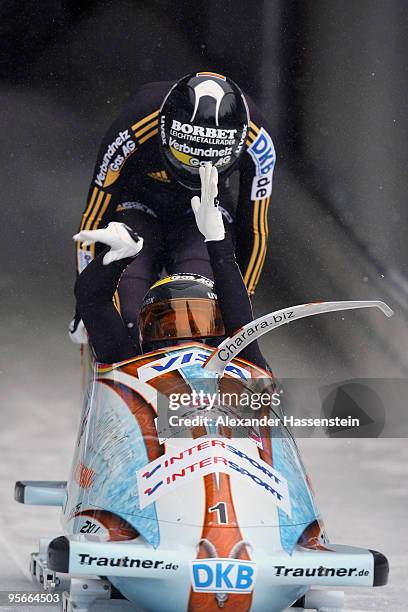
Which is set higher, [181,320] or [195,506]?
[181,320]

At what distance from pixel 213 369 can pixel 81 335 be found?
1608mm

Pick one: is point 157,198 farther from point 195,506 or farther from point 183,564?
point 183,564

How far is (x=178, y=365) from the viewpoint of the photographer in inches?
137

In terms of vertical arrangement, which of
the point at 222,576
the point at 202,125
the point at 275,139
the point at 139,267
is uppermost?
the point at 275,139

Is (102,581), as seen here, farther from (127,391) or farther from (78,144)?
(78,144)

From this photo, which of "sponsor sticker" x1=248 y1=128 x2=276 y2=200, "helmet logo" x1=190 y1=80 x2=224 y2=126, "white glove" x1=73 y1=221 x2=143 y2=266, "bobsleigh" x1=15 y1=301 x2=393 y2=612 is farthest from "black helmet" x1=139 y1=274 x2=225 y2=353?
"sponsor sticker" x1=248 y1=128 x2=276 y2=200

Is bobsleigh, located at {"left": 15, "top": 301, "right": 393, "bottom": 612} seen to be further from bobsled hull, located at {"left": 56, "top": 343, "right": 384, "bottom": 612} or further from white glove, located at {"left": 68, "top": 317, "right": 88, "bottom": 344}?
white glove, located at {"left": 68, "top": 317, "right": 88, "bottom": 344}

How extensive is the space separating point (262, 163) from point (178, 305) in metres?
1.49

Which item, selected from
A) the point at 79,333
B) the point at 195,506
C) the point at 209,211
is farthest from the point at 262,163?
the point at 195,506

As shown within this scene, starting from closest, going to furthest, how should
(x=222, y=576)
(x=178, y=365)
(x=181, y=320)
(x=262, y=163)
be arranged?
(x=222, y=576) < (x=178, y=365) < (x=181, y=320) < (x=262, y=163)

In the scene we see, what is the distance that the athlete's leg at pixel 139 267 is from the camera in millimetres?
4539

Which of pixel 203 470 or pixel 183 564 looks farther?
pixel 203 470

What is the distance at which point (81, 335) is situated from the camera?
4930mm

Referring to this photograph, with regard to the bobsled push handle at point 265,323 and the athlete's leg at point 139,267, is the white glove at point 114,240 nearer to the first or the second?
the bobsled push handle at point 265,323
